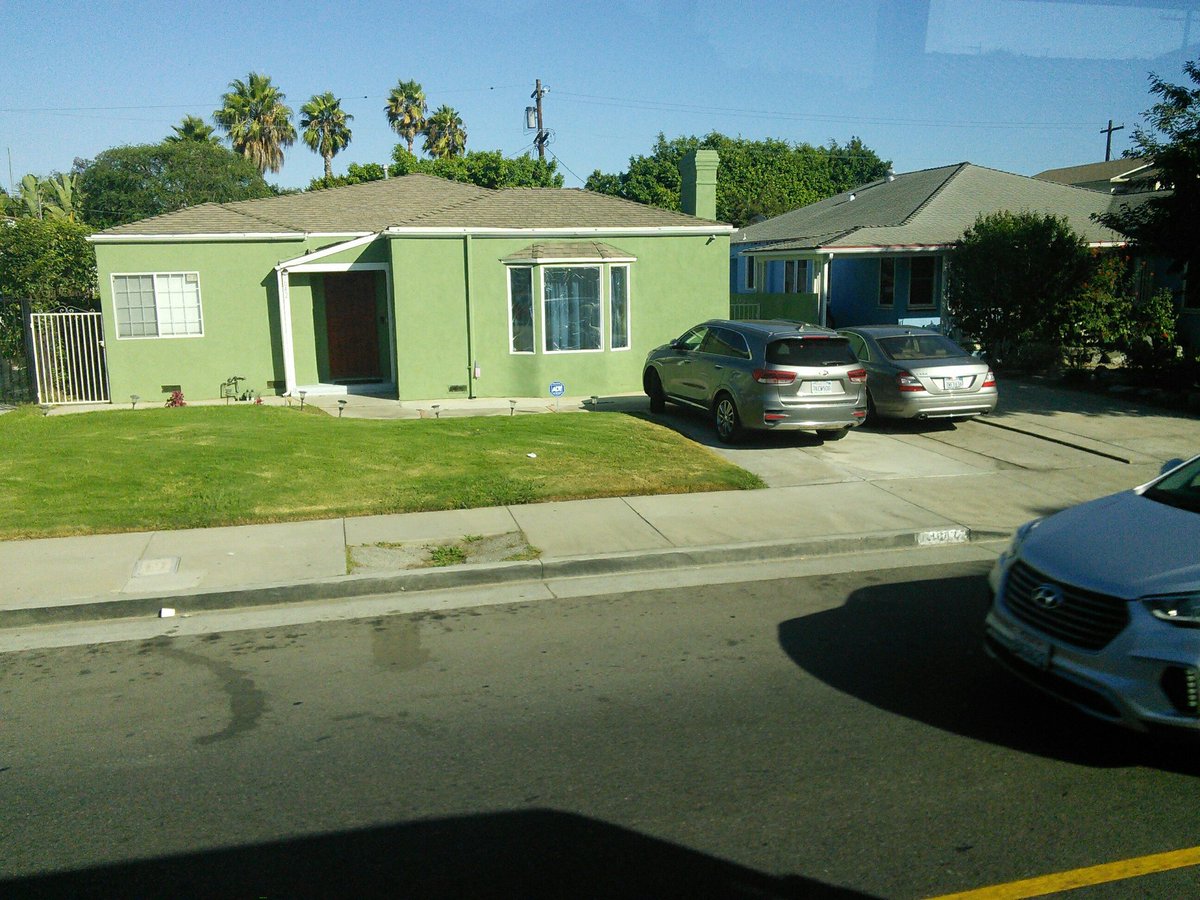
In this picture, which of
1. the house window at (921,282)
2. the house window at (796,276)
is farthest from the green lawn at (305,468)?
the house window at (796,276)

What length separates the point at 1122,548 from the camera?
17.3 ft

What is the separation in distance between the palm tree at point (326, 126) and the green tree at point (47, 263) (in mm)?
32151

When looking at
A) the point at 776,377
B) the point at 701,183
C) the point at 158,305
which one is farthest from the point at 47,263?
the point at 776,377

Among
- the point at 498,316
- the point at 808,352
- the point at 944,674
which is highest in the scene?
the point at 498,316

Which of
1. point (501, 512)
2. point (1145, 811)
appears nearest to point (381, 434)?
point (501, 512)

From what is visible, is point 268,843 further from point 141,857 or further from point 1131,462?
point 1131,462

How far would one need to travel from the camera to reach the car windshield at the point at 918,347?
1548 centimetres

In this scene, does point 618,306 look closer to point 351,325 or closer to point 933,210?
point 351,325

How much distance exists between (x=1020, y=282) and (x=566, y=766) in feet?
58.5

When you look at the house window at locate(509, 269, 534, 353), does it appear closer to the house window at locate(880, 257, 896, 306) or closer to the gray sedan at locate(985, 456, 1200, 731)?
the house window at locate(880, 257, 896, 306)

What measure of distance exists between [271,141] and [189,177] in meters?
5.15

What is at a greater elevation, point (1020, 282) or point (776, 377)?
point (1020, 282)

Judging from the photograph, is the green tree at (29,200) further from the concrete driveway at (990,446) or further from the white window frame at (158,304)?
the concrete driveway at (990,446)

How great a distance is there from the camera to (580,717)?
5695 millimetres
